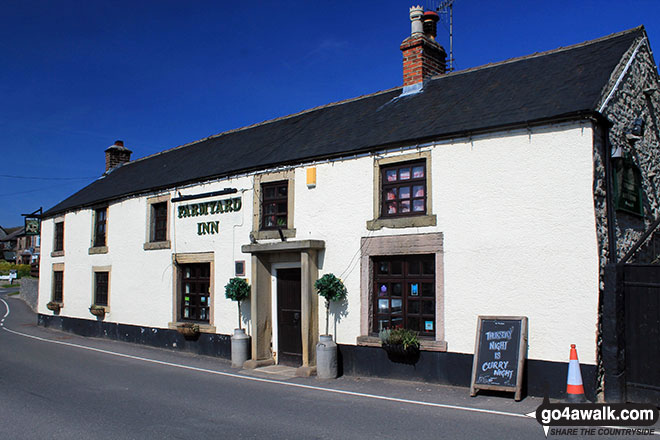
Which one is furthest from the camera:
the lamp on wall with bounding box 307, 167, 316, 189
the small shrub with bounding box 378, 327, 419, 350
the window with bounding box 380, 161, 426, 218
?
the lamp on wall with bounding box 307, 167, 316, 189

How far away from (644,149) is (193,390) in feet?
31.1

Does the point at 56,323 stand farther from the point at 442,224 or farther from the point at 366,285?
the point at 442,224

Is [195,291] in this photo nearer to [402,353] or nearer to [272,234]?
[272,234]

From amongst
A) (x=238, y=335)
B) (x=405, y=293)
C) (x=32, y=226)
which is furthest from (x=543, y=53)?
(x=32, y=226)

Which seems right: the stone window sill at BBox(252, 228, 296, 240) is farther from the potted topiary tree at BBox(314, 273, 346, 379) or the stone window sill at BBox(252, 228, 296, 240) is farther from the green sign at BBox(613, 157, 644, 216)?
the green sign at BBox(613, 157, 644, 216)

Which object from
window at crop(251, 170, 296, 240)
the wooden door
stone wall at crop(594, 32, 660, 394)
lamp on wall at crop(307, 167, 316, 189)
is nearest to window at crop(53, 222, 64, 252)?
window at crop(251, 170, 296, 240)

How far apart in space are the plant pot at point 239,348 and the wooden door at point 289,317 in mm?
734

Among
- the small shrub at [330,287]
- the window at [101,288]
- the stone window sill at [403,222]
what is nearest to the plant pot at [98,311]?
the window at [101,288]

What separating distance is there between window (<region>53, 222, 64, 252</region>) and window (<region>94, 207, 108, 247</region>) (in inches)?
127

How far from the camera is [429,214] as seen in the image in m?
10.1

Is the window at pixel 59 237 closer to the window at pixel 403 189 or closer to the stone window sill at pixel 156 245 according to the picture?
the stone window sill at pixel 156 245

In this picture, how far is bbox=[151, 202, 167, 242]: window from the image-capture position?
16.1 metres

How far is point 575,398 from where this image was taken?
746 centimetres

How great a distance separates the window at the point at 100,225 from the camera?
18625mm
